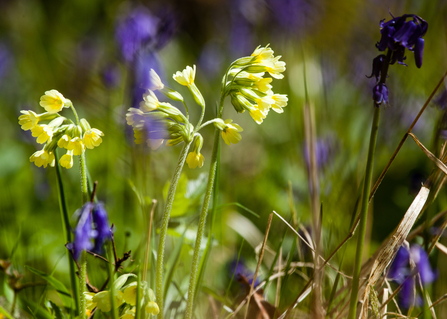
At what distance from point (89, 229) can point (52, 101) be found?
7.4 inches

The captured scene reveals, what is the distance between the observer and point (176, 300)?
76 centimetres

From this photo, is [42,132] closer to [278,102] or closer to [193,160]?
[193,160]

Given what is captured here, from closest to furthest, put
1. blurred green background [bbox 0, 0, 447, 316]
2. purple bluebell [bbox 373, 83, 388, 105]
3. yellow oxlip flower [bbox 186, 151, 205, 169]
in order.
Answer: purple bluebell [bbox 373, 83, 388, 105] < yellow oxlip flower [bbox 186, 151, 205, 169] < blurred green background [bbox 0, 0, 447, 316]

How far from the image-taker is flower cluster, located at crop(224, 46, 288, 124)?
1.85ft

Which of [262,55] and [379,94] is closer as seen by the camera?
[379,94]

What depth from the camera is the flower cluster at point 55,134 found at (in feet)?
1.72

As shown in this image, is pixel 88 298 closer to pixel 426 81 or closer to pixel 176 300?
pixel 176 300

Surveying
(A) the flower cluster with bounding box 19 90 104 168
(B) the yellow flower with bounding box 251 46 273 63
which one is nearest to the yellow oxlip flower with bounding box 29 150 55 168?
(A) the flower cluster with bounding box 19 90 104 168

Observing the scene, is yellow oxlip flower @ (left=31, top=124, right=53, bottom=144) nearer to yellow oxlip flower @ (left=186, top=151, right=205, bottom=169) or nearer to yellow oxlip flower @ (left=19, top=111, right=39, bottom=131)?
yellow oxlip flower @ (left=19, top=111, right=39, bottom=131)

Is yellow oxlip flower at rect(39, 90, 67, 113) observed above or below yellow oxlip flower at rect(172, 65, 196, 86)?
below

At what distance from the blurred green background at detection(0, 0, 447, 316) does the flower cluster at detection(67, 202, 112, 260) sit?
74 millimetres

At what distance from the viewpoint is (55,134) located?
55 cm

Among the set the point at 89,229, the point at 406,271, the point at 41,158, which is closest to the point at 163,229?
the point at 89,229

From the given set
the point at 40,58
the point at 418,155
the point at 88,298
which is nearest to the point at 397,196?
the point at 418,155
